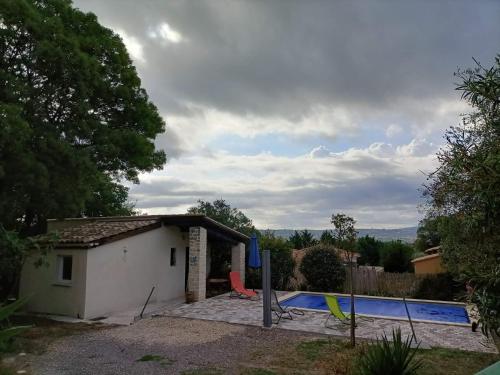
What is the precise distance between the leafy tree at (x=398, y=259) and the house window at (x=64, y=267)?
2261cm

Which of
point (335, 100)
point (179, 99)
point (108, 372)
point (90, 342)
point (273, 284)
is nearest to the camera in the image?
point (108, 372)

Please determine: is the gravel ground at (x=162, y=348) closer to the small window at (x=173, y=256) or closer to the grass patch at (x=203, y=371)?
the grass patch at (x=203, y=371)

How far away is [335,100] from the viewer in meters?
14.5

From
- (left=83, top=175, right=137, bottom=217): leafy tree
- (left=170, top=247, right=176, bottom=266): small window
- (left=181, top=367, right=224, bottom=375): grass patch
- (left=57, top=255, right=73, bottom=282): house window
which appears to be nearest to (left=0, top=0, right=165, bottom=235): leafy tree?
(left=57, top=255, right=73, bottom=282): house window

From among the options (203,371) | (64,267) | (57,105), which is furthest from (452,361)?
(57,105)

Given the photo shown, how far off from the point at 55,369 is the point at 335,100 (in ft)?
40.6

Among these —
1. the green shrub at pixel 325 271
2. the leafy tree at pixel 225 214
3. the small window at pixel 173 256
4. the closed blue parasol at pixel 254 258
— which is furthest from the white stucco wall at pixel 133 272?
the leafy tree at pixel 225 214

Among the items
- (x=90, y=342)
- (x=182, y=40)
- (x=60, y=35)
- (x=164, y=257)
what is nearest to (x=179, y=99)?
(x=182, y=40)

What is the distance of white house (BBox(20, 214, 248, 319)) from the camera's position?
518 inches

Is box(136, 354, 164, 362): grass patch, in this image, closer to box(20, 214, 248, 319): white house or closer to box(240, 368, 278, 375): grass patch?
box(240, 368, 278, 375): grass patch

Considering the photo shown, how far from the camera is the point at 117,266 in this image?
14.4 m

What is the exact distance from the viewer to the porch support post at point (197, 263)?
53.4 ft

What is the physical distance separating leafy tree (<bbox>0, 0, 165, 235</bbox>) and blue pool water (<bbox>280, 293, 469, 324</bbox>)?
10084mm

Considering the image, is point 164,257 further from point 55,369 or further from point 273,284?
point 55,369
